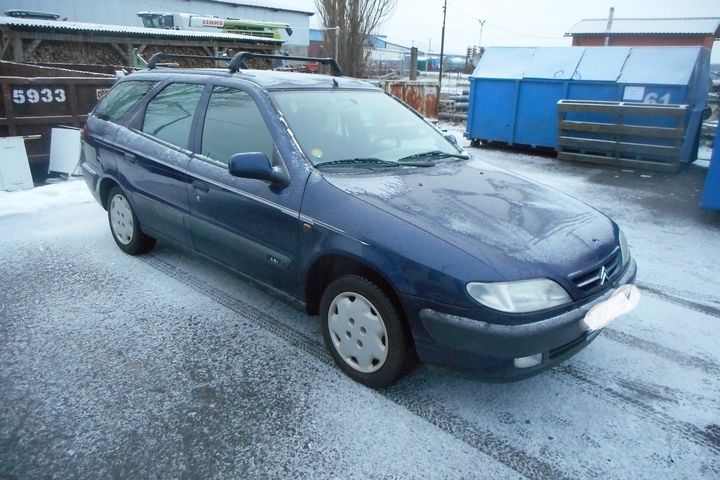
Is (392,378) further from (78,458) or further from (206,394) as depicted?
(78,458)

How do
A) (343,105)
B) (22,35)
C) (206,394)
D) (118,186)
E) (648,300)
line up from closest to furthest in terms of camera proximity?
(206,394) < (343,105) < (648,300) < (118,186) < (22,35)

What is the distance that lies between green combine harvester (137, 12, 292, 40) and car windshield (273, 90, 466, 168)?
1980 centimetres

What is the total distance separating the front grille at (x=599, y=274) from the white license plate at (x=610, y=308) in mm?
92

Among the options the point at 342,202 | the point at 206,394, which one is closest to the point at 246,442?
the point at 206,394

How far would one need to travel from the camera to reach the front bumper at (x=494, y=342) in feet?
7.23

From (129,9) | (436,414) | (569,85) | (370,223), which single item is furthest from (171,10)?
(436,414)

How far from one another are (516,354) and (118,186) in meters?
3.62

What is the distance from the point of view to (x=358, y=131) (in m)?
3.34

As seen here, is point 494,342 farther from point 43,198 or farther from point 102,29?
point 102,29

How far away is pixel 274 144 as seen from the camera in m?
2.95

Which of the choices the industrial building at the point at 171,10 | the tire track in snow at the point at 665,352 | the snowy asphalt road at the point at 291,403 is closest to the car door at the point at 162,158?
the snowy asphalt road at the point at 291,403

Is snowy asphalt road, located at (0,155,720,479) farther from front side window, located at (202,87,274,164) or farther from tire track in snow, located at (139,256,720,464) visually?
front side window, located at (202,87,274,164)

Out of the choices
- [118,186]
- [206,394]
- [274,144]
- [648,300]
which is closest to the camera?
[206,394]

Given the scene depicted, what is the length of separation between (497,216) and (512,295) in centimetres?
54
